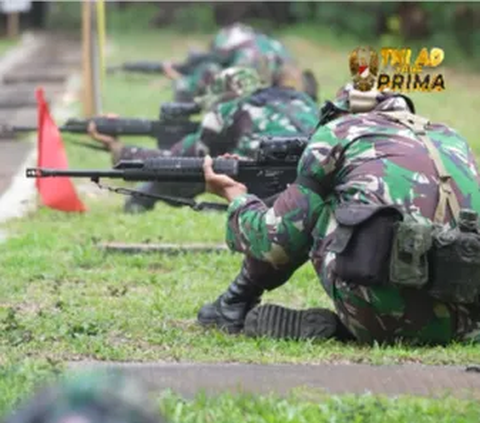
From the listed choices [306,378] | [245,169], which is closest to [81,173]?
[245,169]

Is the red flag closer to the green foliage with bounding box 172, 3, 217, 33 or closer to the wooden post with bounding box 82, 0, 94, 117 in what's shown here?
the wooden post with bounding box 82, 0, 94, 117

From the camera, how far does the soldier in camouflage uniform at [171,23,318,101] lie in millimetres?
14523

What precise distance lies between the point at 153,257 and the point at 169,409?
4217 mm

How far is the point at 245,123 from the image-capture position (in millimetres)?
9023

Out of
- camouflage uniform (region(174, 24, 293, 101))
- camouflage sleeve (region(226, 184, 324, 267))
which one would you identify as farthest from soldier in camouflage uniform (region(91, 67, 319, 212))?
camouflage uniform (region(174, 24, 293, 101))

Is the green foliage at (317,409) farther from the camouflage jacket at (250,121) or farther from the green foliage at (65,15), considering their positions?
the green foliage at (65,15)

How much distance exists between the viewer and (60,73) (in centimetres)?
2275

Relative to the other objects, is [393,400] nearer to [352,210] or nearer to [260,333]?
[352,210]

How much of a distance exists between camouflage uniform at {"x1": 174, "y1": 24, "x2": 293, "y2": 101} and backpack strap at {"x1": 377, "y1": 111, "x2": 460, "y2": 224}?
812 cm

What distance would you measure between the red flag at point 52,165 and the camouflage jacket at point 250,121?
1.16 metres

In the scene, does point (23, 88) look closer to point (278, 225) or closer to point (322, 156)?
point (278, 225)

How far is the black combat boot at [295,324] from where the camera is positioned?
5953 mm

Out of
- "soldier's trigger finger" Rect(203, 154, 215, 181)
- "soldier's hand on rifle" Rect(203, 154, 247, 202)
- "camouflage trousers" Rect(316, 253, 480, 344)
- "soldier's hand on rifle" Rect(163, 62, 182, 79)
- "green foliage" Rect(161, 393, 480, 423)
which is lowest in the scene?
"soldier's hand on rifle" Rect(163, 62, 182, 79)

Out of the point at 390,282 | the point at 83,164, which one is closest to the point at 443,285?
the point at 390,282
